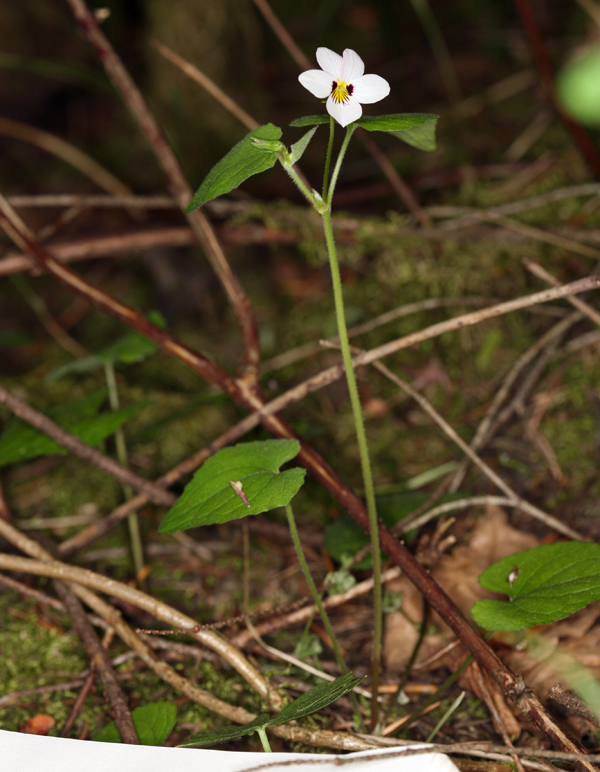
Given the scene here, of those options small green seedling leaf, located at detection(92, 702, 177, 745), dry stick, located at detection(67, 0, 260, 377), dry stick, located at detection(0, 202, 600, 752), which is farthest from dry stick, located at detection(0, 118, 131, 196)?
small green seedling leaf, located at detection(92, 702, 177, 745)

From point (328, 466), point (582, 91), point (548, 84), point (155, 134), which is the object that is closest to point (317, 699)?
point (328, 466)

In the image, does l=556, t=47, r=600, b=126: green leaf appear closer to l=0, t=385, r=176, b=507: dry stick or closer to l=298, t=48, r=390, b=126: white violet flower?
l=298, t=48, r=390, b=126: white violet flower

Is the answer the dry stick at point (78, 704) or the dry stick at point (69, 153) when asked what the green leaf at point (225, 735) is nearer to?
the dry stick at point (78, 704)

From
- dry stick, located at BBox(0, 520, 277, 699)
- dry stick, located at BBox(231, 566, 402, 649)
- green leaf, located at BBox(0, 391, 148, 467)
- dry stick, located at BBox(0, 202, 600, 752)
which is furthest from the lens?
green leaf, located at BBox(0, 391, 148, 467)

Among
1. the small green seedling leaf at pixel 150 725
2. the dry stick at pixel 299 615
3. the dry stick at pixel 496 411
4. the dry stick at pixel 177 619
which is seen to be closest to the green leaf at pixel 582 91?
the dry stick at pixel 496 411

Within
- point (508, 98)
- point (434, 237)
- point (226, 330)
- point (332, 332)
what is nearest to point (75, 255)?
point (226, 330)

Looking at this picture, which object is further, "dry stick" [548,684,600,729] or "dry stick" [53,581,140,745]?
"dry stick" [53,581,140,745]
